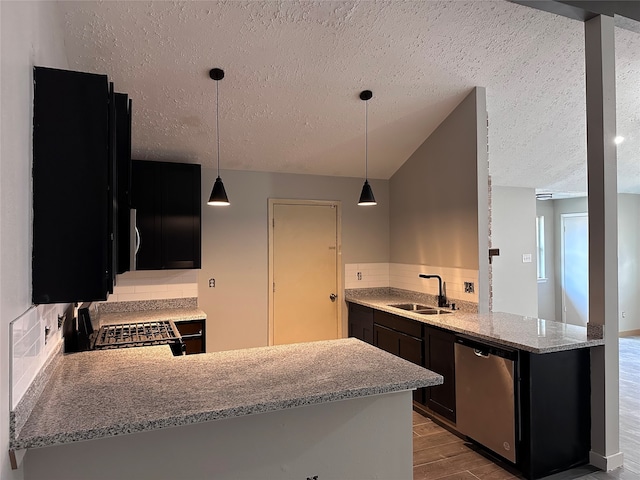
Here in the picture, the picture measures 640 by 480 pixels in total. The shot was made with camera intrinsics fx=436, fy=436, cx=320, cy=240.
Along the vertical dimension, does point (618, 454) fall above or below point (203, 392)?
below

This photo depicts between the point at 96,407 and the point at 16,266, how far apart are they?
59 centimetres

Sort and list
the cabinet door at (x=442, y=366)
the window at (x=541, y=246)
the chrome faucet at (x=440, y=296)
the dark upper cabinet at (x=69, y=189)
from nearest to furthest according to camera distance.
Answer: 1. the dark upper cabinet at (x=69, y=189)
2. the cabinet door at (x=442, y=366)
3. the chrome faucet at (x=440, y=296)
4. the window at (x=541, y=246)

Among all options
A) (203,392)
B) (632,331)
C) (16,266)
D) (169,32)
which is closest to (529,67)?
(169,32)

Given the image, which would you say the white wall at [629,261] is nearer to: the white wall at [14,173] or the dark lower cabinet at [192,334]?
the dark lower cabinet at [192,334]

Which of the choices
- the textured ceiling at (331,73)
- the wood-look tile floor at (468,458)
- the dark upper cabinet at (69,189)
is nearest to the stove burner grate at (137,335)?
the dark upper cabinet at (69,189)

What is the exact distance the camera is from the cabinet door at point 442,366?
3.47m

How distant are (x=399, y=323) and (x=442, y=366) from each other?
0.67 m

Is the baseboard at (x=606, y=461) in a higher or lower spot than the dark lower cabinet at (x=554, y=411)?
lower

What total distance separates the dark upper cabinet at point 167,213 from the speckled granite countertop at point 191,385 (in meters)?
1.77

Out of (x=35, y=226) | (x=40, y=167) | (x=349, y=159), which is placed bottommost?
(x=35, y=226)

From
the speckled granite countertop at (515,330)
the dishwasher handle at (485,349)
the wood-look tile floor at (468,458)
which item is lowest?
the wood-look tile floor at (468,458)

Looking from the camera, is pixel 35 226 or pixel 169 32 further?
pixel 169 32

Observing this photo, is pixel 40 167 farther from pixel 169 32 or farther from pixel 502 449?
pixel 502 449

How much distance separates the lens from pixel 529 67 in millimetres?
3543
